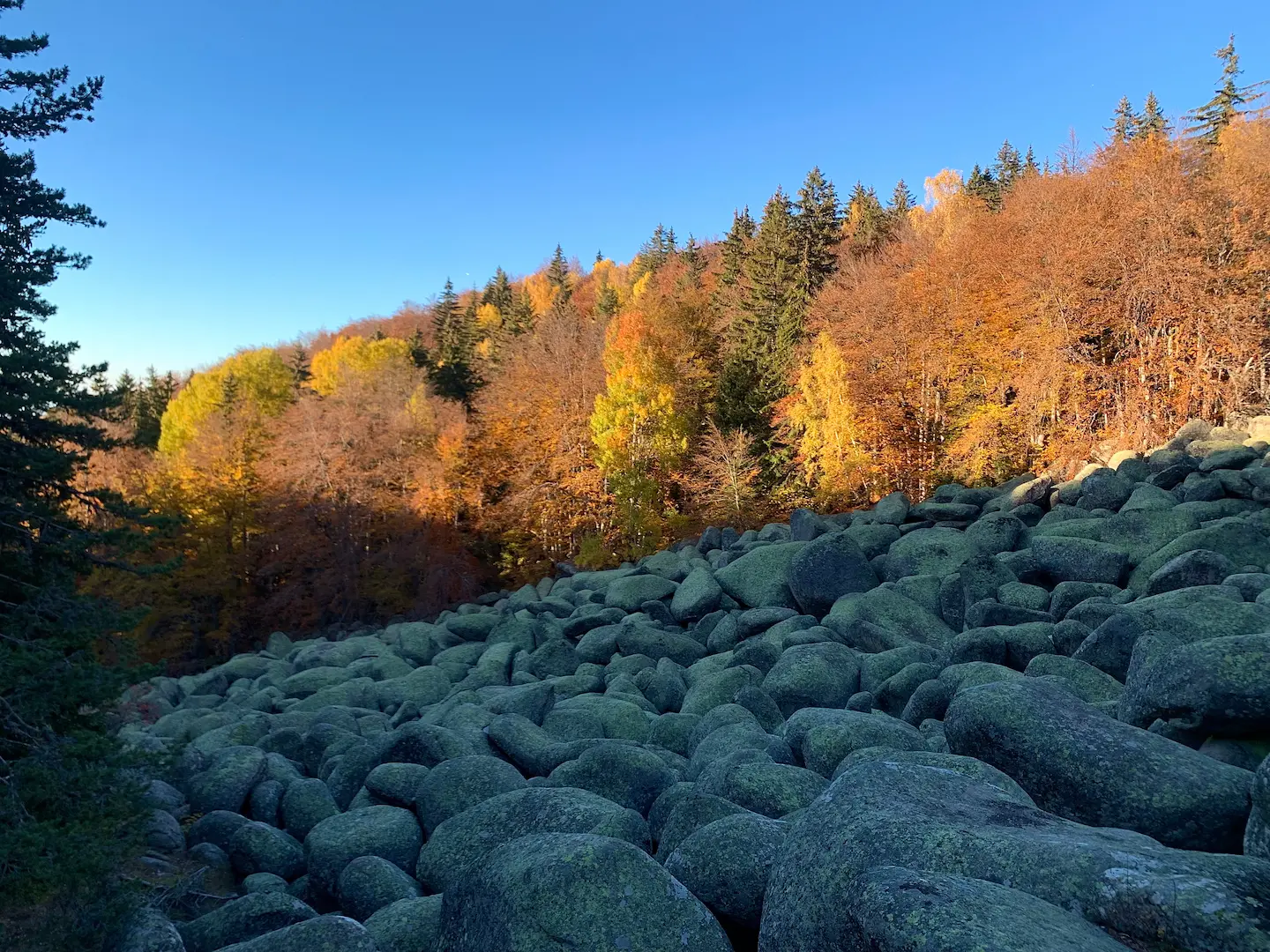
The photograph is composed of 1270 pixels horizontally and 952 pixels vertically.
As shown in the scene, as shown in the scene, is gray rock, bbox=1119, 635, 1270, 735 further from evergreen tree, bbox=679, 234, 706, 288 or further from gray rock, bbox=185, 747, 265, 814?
evergreen tree, bbox=679, 234, 706, 288

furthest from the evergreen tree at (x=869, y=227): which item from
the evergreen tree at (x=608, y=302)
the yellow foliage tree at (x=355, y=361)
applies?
the yellow foliage tree at (x=355, y=361)

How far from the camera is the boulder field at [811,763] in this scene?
2.86 m

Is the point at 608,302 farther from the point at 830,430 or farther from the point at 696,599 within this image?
the point at 696,599

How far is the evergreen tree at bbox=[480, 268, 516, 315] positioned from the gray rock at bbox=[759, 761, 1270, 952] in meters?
58.6

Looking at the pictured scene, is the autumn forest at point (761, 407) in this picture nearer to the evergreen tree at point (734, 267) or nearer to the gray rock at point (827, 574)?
the evergreen tree at point (734, 267)

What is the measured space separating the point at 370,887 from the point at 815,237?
3954 cm

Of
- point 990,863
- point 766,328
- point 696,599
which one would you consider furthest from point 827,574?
point 766,328

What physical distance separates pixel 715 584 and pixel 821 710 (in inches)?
321

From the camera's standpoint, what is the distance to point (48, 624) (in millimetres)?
7727

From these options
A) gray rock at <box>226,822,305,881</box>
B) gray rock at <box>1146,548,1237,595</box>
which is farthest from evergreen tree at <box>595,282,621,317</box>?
gray rock at <box>226,822,305,881</box>

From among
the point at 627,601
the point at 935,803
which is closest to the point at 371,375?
the point at 627,601

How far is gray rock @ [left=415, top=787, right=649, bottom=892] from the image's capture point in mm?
4727

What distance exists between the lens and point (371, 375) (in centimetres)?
4197

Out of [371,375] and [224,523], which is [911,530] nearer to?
[224,523]
